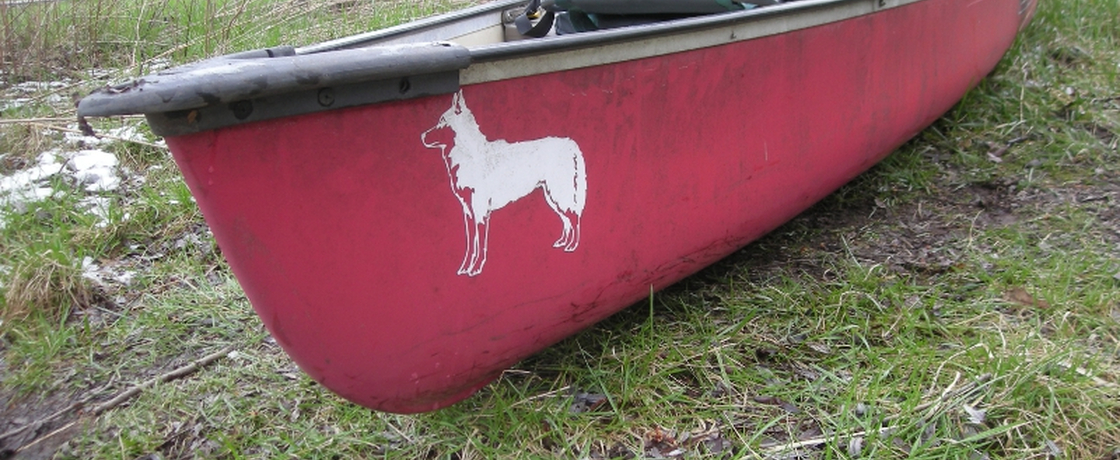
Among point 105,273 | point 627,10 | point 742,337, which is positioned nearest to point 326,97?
point 627,10

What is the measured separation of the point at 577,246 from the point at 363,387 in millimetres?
618

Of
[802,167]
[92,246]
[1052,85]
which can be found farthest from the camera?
[1052,85]

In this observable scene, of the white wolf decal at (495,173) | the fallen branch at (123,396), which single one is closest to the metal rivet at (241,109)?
the white wolf decal at (495,173)

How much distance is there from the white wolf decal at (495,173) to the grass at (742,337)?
0.48 m

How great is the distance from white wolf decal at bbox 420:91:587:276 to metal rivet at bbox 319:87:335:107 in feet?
0.69

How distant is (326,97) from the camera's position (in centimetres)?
139

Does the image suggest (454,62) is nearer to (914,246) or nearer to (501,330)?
(501,330)

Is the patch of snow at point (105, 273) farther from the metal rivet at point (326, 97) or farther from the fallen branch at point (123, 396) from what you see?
the metal rivet at point (326, 97)

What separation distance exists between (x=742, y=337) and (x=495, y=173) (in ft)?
3.26

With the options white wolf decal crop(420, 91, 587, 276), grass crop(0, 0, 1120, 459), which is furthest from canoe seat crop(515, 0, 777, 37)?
grass crop(0, 0, 1120, 459)

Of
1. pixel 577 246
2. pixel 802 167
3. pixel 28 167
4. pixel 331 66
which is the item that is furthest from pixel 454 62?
pixel 28 167

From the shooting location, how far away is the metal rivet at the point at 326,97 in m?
1.38

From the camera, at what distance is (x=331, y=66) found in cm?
134

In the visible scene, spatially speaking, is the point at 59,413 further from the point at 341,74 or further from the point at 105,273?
the point at 341,74
